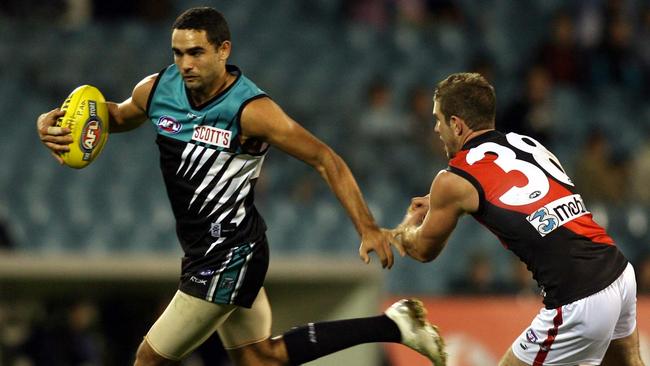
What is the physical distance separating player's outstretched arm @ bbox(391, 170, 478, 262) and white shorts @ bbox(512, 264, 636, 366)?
59 centimetres

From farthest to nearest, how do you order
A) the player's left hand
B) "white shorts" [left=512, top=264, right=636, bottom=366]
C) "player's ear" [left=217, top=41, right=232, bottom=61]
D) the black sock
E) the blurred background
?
the blurred background → the black sock → "player's ear" [left=217, top=41, right=232, bottom=61] → the player's left hand → "white shorts" [left=512, top=264, right=636, bottom=366]

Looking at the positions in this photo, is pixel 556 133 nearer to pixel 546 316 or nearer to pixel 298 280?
pixel 298 280

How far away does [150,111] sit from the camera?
5.86 meters

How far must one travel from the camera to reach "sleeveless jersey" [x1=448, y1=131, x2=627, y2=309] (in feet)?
17.7

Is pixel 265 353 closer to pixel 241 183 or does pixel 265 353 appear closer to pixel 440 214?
pixel 241 183

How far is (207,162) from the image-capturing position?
5.68 metres

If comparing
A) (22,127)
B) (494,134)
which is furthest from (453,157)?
(22,127)

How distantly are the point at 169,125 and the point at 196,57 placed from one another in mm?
383

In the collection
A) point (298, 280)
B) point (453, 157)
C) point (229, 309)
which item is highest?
point (453, 157)

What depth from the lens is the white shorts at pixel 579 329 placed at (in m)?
5.38

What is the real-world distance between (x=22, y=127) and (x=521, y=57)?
5.91 m

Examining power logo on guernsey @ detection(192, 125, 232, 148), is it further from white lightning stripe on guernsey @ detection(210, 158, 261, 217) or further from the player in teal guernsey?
white lightning stripe on guernsey @ detection(210, 158, 261, 217)

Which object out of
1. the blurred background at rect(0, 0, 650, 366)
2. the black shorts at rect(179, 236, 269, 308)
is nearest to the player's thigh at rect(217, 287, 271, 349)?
the black shorts at rect(179, 236, 269, 308)

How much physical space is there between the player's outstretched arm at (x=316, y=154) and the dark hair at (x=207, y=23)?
348 mm
